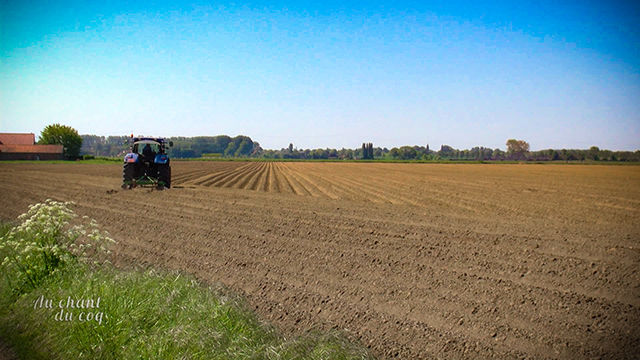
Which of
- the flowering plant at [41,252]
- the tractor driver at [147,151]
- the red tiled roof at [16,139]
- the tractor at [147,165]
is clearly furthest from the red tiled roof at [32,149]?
the flowering plant at [41,252]

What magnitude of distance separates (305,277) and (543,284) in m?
3.74

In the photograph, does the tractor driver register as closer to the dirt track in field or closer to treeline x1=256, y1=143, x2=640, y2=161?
the dirt track in field

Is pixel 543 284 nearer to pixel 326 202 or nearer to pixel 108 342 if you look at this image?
pixel 108 342

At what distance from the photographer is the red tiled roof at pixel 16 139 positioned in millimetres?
61494

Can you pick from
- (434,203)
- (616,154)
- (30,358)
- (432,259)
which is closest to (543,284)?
A: (432,259)

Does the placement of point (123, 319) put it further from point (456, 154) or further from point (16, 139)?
point (456, 154)

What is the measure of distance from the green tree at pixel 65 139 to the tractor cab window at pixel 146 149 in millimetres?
60499

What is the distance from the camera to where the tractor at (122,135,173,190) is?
69.9 ft

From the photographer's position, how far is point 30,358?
4977 millimetres

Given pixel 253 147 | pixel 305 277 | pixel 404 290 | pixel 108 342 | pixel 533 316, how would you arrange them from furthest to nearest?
pixel 253 147 < pixel 305 277 < pixel 404 290 < pixel 533 316 < pixel 108 342

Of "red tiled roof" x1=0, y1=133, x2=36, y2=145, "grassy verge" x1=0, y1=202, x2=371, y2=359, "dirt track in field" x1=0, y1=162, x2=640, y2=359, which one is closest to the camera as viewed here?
"grassy verge" x1=0, y1=202, x2=371, y2=359

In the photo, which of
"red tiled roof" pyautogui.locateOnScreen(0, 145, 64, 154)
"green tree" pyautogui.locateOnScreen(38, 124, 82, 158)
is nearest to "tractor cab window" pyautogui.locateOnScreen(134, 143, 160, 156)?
"red tiled roof" pyautogui.locateOnScreen(0, 145, 64, 154)

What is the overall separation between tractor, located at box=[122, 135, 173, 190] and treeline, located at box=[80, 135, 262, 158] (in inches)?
24.6

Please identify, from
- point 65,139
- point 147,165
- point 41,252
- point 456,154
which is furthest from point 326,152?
point 41,252
